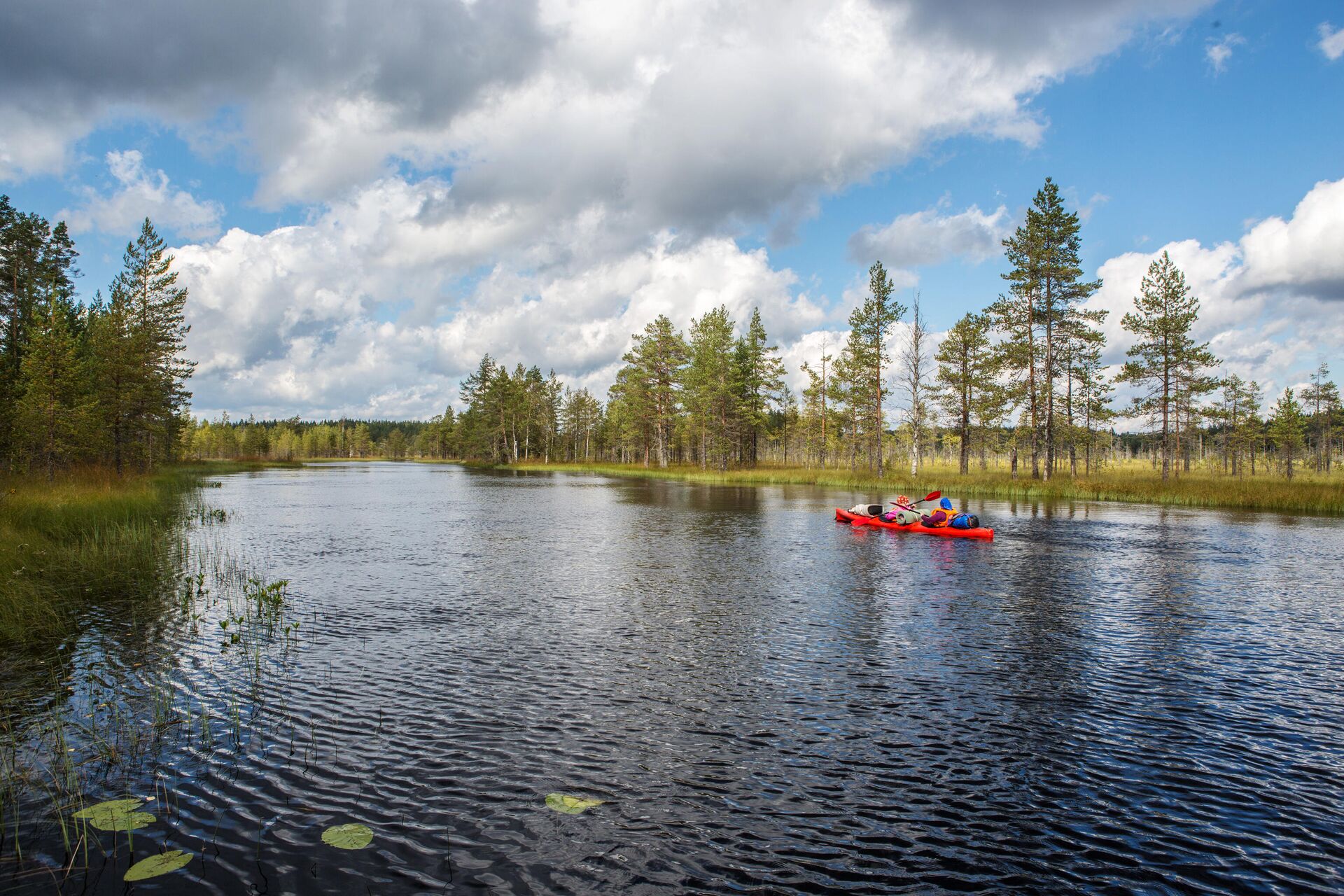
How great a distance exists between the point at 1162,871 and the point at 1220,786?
229cm

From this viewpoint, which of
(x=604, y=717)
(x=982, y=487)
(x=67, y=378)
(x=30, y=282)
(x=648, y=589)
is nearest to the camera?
(x=604, y=717)

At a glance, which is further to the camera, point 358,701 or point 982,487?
point 982,487

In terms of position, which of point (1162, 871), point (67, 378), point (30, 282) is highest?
point (30, 282)

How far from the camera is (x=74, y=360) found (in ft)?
113

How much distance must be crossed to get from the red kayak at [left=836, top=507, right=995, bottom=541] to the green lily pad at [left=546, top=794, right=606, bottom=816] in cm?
2313

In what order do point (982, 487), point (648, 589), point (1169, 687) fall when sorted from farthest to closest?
point (982, 487) < point (648, 589) < point (1169, 687)

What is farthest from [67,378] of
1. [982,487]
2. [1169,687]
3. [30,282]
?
[982,487]

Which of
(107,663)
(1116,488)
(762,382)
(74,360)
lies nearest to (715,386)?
(762,382)

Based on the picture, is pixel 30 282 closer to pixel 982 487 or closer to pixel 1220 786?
pixel 1220 786

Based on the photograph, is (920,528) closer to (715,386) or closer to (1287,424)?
(715,386)

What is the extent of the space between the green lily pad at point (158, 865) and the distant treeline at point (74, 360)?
1435 inches

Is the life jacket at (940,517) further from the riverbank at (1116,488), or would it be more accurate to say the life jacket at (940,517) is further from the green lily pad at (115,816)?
the green lily pad at (115,816)

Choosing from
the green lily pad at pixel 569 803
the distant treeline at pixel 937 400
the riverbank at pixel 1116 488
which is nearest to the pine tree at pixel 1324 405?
the distant treeline at pixel 937 400

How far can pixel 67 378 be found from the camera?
32469 millimetres
